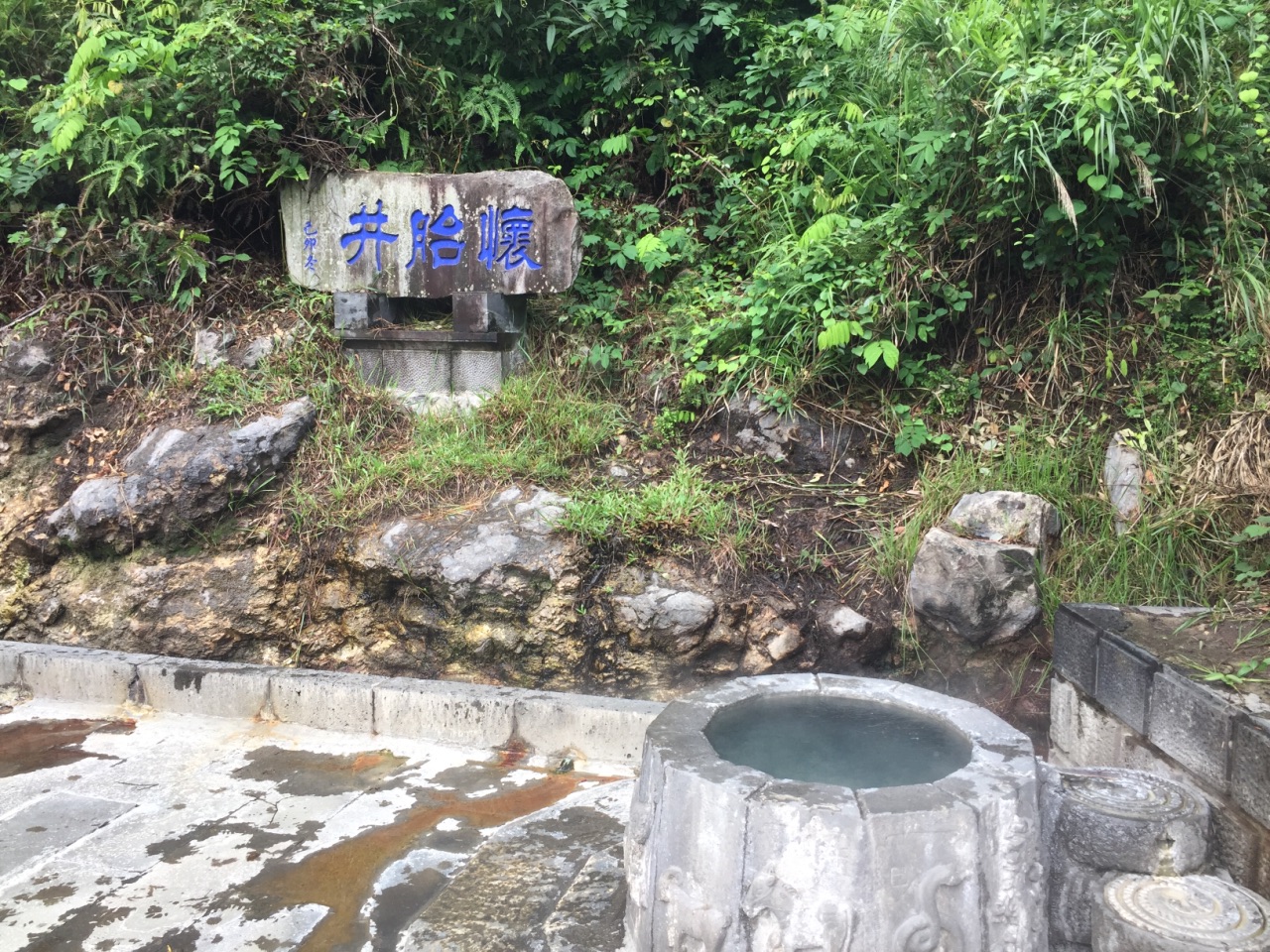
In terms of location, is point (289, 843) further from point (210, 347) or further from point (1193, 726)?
point (210, 347)

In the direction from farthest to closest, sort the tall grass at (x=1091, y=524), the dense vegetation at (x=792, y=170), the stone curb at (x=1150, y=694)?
1. the dense vegetation at (x=792, y=170)
2. the tall grass at (x=1091, y=524)
3. the stone curb at (x=1150, y=694)

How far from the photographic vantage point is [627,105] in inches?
293

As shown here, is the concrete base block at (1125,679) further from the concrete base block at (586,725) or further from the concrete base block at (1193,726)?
the concrete base block at (586,725)

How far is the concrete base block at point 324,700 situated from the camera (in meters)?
4.58

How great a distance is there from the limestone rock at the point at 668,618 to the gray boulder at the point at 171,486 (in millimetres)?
2719

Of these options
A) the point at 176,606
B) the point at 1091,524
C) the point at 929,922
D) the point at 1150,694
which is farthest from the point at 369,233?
the point at 929,922

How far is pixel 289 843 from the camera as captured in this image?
3.58 meters

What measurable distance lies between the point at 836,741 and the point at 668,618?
1.91 metres

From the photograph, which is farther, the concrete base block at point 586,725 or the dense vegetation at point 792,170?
the dense vegetation at point 792,170

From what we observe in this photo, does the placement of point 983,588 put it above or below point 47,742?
above

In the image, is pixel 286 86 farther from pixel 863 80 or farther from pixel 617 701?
pixel 617 701

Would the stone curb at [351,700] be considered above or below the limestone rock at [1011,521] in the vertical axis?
below

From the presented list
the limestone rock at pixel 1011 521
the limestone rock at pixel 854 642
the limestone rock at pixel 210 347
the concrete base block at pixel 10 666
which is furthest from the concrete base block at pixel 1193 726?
the limestone rock at pixel 210 347

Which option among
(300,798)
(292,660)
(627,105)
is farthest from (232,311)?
(300,798)
